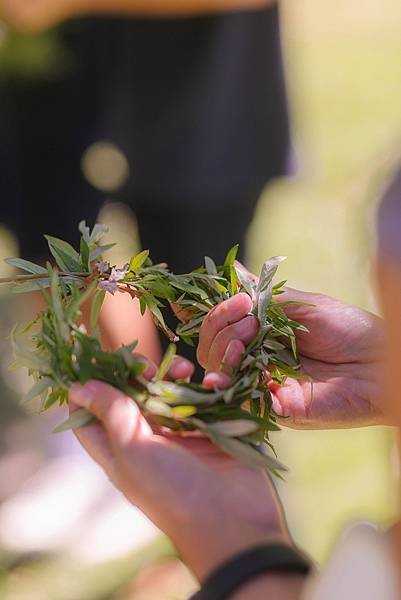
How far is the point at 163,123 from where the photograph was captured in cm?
266

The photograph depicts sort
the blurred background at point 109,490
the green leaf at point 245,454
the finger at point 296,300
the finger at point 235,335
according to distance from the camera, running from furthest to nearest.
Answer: the blurred background at point 109,490, the finger at point 296,300, the finger at point 235,335, the green leaf at point 245,454

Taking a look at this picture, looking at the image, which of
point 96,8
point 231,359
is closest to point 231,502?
point 231,359

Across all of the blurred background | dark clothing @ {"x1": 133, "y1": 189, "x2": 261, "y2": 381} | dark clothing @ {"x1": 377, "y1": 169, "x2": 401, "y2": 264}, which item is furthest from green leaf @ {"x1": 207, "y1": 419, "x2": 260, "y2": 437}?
dark clothing @ {"x1": 133, "y1": 189, "x2": 261, "y2": 381}

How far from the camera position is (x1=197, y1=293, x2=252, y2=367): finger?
1476 millimetres

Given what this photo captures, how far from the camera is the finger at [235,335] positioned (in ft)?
4.80

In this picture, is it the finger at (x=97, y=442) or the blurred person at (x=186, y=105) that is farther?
the blurred person at (x=186, y=105)

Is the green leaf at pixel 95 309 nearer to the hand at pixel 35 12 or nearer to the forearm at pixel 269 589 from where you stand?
the forearm at pixel 269 589

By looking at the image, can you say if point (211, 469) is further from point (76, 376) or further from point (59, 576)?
point (59, 576)

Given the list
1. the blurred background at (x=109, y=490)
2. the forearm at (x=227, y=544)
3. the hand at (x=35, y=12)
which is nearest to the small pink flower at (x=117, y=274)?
the forearm at (x=227, y=544)

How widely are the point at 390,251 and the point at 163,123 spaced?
1769 mm

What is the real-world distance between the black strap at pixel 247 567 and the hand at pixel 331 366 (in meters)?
0.43

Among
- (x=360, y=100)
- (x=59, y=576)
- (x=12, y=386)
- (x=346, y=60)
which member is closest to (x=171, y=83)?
(x=12, y=386)

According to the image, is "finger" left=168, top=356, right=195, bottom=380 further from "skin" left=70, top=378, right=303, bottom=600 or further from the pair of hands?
"skin" left=70, top=378, right=303, bottom=600

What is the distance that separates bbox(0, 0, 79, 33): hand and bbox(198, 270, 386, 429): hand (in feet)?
4.21
